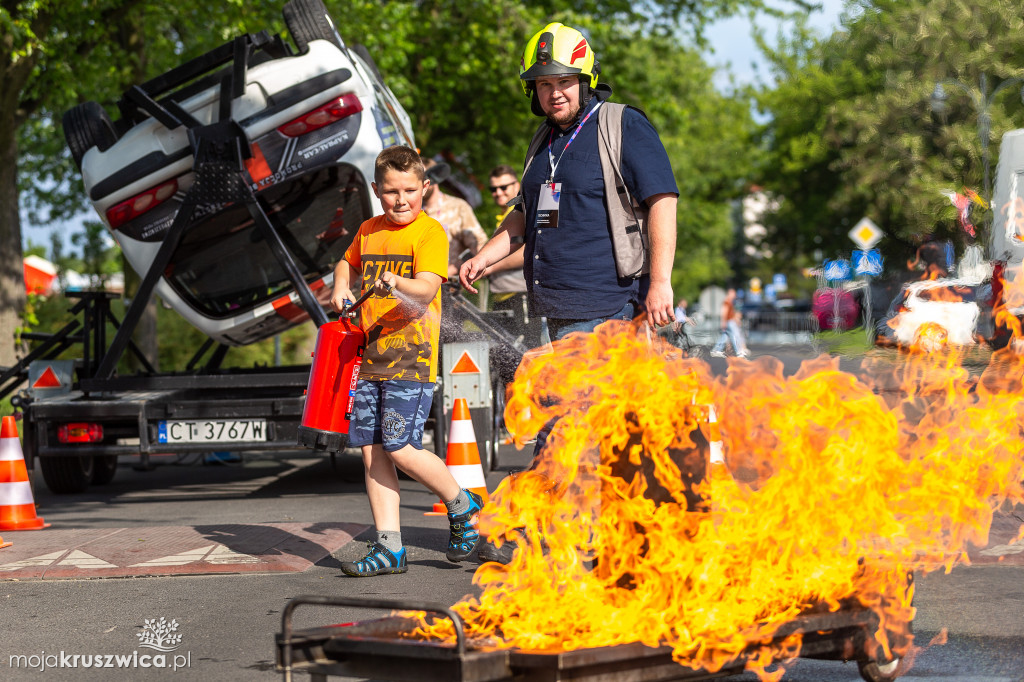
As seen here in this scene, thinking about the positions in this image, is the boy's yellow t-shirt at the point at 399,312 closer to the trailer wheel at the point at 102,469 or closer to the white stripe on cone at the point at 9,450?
the white stripe on cone at the point at 9,450

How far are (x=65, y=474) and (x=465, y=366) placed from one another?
10.9 feet

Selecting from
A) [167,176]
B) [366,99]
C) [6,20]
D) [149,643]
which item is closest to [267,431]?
[167,176]

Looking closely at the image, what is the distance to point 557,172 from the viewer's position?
4281 millimetres

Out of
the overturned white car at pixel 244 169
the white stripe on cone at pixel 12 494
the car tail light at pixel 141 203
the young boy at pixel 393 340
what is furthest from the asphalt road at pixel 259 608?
the car tail light at pixel 141 203

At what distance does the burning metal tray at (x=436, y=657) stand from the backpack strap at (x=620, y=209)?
154 cm

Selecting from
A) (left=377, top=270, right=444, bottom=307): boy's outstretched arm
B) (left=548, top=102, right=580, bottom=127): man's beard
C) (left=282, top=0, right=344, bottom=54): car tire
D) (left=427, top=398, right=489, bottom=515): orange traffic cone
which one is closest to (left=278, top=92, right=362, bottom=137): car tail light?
(left=282, top=0, right=344, bottom=54): car tire

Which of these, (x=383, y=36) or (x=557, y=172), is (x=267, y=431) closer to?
(x=557, y=172)

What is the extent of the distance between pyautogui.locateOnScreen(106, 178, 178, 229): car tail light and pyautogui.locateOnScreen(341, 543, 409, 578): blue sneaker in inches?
163

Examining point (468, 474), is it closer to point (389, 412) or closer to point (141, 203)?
point (389, 412)

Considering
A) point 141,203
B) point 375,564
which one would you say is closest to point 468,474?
point 375,564

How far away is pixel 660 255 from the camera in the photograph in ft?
13.5

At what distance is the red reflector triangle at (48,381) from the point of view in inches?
354

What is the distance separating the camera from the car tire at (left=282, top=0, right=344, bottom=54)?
8.74 metres

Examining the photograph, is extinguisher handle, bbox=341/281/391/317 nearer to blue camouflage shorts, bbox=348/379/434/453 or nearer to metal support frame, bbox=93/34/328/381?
blue camouflage shorts, bbox=348/379/434/453
